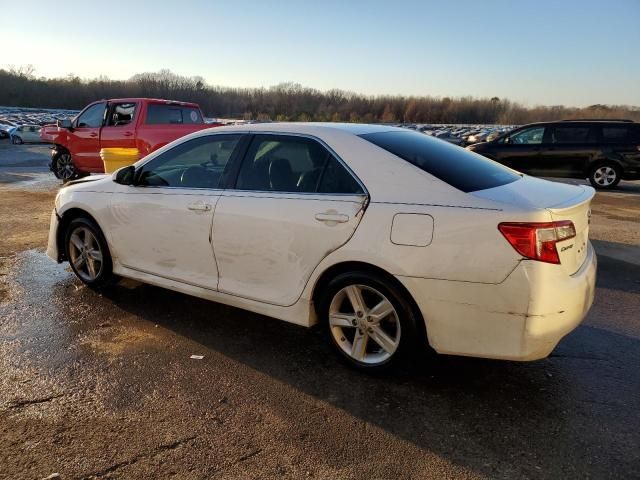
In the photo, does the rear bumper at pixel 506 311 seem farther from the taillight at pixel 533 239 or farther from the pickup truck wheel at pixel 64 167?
the pickup truck wheel at pixel 64 167

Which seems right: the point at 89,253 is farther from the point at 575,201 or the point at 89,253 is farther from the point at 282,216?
the point at 575,201

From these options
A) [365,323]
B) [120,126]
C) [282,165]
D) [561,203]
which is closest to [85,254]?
[282,165]

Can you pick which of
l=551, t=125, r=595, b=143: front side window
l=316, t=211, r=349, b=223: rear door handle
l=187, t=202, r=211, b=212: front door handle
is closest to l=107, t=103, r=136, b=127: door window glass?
l=187, t=202, r=211, b=212: front door handle

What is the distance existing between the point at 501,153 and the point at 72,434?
1287 cm

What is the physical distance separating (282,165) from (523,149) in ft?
36.9

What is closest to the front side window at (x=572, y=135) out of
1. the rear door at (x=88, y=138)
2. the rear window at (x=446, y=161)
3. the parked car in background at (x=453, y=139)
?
the parked car in background at (x=453, y=139)

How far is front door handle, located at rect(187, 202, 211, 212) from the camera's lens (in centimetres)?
374

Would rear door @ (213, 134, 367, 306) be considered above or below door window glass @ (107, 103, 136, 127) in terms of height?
below

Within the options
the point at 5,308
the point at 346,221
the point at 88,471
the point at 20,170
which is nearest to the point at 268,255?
the point at 346,221

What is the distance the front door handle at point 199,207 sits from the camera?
374 centimetres

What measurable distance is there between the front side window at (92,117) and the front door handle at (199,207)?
29.2 ft

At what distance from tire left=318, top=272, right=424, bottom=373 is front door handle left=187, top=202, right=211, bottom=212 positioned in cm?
110

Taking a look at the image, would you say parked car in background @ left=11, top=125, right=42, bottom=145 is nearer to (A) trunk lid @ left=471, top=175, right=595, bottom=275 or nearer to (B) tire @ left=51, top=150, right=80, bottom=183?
(B) tire @ left=51, top=150, right=80, bottom=183

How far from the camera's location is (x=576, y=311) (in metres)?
2.89
